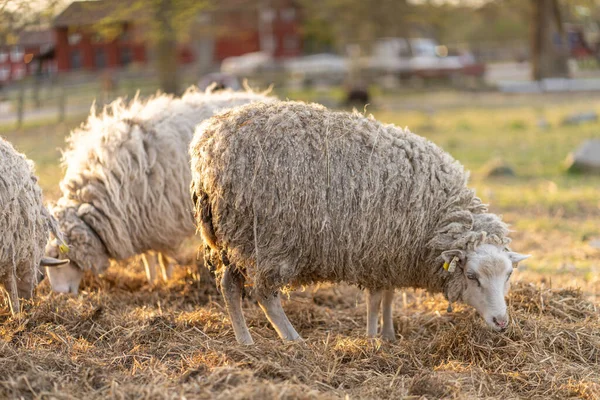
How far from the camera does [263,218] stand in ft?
15.0

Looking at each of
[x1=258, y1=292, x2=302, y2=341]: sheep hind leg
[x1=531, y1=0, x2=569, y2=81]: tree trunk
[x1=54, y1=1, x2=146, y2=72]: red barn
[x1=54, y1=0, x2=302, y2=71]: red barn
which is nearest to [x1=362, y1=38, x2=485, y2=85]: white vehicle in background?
[x1=531, y1=0, x2=569, y2=81]: tree trunk

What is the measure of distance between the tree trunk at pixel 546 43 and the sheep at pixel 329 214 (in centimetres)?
2460

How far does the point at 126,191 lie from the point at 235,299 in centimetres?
168

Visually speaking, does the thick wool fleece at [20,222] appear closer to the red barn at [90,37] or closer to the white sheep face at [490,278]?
the white sheep face at [490,278]

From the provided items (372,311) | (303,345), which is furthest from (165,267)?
(303,345)

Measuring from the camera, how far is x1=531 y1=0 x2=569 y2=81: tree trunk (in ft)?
89.5

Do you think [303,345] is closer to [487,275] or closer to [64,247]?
[487,275]

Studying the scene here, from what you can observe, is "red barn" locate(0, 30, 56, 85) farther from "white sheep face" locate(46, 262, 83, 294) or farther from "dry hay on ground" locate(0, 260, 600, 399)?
"dry hay on ground" locate(0, 260, 600, 399)

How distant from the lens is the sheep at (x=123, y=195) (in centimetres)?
604

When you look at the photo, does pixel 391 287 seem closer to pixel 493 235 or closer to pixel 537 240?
pixel 493 235

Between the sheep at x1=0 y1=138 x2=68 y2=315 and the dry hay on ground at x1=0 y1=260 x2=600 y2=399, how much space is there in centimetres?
23

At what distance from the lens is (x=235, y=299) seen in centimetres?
493

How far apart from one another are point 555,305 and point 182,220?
3.05 m

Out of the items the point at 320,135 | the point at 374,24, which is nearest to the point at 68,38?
the point at 320,135
